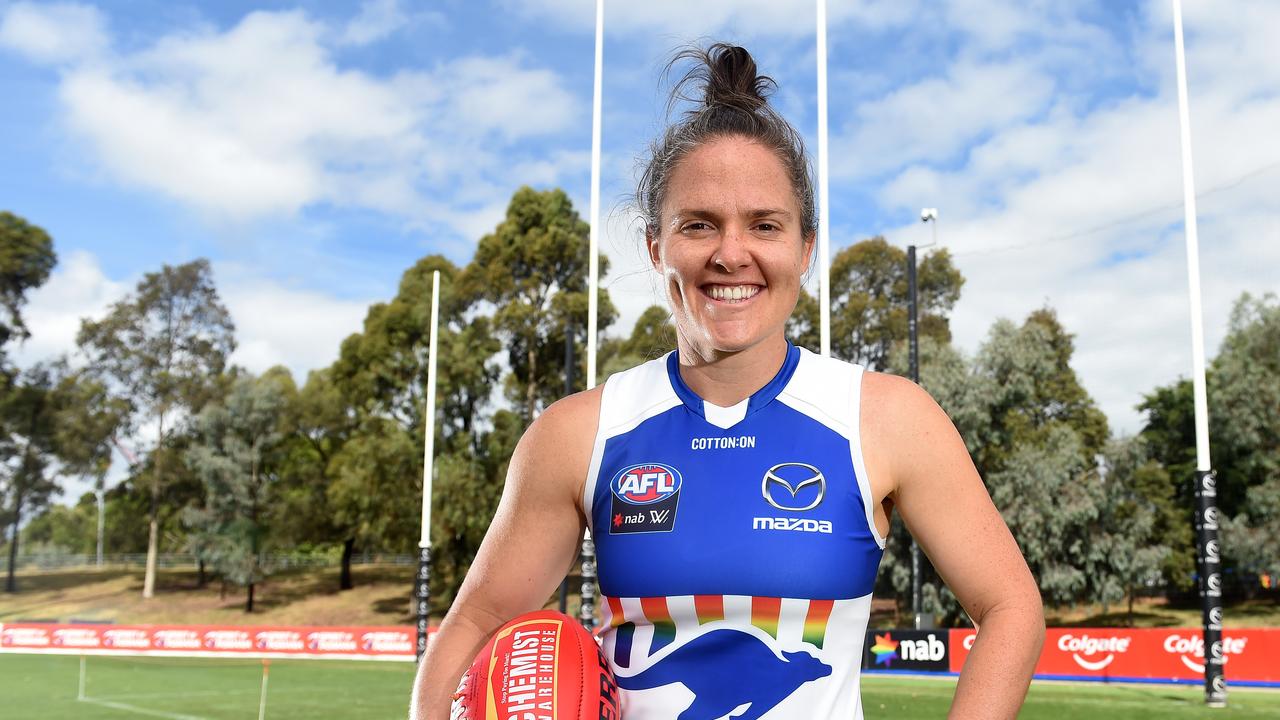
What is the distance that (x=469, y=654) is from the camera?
2.05 metres

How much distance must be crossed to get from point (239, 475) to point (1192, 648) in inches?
1437

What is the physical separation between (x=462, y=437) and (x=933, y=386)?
53.3 ft

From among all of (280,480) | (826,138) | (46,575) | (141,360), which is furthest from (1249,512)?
(46,575)

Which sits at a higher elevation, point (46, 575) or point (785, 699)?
point (785, 699)

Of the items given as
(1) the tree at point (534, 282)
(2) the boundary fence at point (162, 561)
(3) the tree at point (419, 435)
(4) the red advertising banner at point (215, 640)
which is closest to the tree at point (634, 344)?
(1) the tree at point (534, 282)

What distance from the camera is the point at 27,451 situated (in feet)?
161

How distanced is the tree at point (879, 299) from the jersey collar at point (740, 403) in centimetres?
3516

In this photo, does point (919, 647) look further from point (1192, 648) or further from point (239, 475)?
point (239, 475)

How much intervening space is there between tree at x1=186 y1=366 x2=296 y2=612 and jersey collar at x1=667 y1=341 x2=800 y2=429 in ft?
145

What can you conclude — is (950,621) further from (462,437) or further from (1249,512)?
(462,437)

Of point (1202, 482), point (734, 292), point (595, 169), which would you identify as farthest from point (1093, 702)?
point (734, 292)

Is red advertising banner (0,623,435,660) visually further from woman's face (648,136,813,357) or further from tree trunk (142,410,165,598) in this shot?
woman's face (648,136,813,357)

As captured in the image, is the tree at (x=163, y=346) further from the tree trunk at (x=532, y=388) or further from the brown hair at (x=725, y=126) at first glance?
the brown hair at (x=725, y=126)

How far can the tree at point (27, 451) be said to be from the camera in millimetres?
48531
